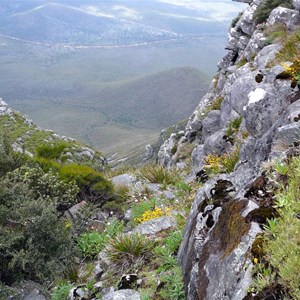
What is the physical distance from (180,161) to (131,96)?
16714cm

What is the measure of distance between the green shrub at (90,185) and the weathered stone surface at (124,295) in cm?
603

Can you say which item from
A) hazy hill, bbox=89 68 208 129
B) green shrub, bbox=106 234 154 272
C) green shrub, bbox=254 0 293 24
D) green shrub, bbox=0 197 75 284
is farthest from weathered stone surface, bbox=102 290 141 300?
hazy hill, bbox=89 68 208 129

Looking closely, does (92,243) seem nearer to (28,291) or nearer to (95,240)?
(95,240)

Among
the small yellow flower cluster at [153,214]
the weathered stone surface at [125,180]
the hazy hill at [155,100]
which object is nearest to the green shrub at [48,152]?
the weathered stone surface at [125,180]

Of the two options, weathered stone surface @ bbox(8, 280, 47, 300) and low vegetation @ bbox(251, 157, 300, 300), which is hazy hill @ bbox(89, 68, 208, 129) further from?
low vegetation @ bbox(251, 157, 300, 300)

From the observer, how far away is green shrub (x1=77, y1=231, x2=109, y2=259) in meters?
8.60

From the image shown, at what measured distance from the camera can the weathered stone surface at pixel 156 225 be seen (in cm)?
836

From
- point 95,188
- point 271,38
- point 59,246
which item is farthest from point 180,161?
point 59,246

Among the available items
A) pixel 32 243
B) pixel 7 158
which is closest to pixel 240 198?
pixel 32 243

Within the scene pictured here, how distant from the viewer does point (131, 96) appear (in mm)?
185750

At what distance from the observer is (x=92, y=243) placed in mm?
8773

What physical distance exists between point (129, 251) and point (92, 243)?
1.65 metres

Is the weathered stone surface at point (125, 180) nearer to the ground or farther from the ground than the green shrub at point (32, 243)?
nearer to the ground

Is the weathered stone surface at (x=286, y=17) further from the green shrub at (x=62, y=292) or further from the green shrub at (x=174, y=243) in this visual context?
the green shrub at (x=62, y=292)
